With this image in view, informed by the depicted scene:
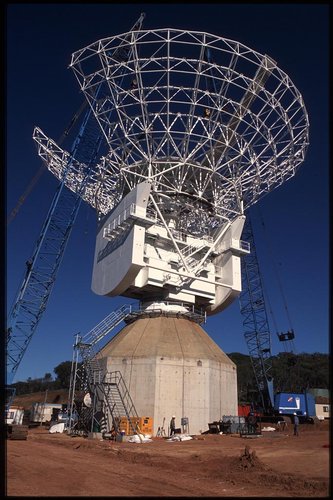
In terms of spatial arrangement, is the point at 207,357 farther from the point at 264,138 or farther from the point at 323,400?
the point at 323,400

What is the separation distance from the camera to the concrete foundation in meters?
33.7

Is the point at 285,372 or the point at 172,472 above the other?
the point at 285,372

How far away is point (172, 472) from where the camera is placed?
16.6 m

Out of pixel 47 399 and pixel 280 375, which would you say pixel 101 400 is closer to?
pixel 47 399

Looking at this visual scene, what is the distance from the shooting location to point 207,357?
117 feet

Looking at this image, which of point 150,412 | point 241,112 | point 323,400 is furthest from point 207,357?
point 323,400

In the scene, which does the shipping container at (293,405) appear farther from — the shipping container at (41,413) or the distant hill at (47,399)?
the distant hill at (47,399)

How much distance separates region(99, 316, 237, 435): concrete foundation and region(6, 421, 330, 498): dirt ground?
1006 centimetres

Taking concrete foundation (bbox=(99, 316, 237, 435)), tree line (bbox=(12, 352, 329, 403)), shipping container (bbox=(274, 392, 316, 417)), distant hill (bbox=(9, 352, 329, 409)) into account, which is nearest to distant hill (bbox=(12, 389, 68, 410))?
distant hill (bbox=(9, 352, 329, 409))

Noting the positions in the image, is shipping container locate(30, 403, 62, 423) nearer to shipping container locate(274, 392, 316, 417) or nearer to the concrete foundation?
the concrete foundation

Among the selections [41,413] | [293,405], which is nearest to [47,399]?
[41,413]

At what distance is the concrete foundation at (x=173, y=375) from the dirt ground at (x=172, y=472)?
1006 centimetres

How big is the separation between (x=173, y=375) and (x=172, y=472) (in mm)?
17788

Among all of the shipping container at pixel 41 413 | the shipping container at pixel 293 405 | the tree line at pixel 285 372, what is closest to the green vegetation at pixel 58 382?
the tree line at pixel 285 372
